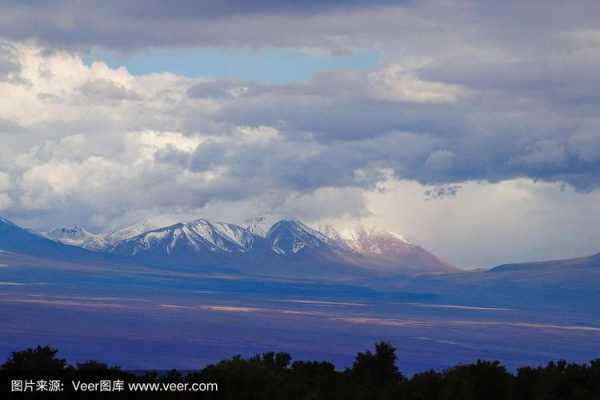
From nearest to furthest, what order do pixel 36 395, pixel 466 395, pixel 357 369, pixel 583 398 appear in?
1. pixel 36 395
2. pixel 466 395
3. pixel 583 398
4. pixel 357 369

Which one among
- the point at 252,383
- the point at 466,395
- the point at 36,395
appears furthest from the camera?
the point at 466,395

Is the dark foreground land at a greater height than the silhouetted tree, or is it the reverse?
the silhouetted tree

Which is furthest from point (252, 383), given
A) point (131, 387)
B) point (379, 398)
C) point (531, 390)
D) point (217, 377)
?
point (531, 390)

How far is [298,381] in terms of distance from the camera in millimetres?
78938

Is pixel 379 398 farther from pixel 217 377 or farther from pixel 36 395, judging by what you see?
pixel 36 395

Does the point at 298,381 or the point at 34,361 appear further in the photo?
the point at 34,361

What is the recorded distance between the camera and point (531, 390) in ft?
255

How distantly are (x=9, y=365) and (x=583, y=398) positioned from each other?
133 ft

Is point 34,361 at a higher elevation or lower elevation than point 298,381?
higher

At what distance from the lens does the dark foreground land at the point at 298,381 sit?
173ft

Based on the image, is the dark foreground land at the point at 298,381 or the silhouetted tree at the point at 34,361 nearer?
the dark foreground land at the point at 298,381

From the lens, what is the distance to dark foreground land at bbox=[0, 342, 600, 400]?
173 ft

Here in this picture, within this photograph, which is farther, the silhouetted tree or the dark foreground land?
the silhouetted tree

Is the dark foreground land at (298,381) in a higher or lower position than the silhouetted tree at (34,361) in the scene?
lower
